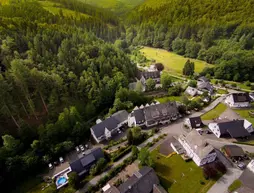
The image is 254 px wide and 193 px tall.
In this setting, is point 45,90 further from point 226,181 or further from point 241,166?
point 241,166

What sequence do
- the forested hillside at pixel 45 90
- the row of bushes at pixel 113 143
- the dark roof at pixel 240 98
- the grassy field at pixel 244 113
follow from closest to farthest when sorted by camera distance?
the forested hillside at pixel 45 90, the row of bushes at pixel 113 143, the grassy field at pixel 244 113, the dark roof at pixel 240 98

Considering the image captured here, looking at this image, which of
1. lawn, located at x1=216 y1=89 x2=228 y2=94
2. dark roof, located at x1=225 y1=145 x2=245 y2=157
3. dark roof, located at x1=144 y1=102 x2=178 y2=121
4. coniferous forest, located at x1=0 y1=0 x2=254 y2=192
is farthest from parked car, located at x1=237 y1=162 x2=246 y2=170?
lawn, located at x1=216 y1=89 x2=228 y2=94

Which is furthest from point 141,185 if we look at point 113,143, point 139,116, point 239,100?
point 239,100

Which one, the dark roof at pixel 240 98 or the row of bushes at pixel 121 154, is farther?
the dark roof at pixel 240 98

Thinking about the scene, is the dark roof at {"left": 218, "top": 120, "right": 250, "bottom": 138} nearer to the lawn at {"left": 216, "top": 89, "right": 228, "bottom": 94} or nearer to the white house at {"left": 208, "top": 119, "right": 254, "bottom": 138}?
the white house at {"left": 208, "top": 119, "right": 254, "bottom": 138}

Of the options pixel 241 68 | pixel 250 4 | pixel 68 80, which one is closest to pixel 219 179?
pixel 68 80

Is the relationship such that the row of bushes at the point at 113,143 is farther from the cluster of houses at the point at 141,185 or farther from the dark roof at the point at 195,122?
the dark roof at the point at 195,122

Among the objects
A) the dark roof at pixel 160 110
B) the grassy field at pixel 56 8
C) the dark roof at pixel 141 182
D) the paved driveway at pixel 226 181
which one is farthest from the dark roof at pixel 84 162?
the grassy field at pixel 56 8

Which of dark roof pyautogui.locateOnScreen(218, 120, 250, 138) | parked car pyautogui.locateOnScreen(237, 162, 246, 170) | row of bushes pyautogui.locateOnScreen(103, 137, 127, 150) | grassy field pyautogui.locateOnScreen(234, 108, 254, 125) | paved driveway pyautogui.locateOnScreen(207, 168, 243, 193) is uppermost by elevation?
dark roof pyautogui.locateOnScreen(218, 120, 250, 138)
